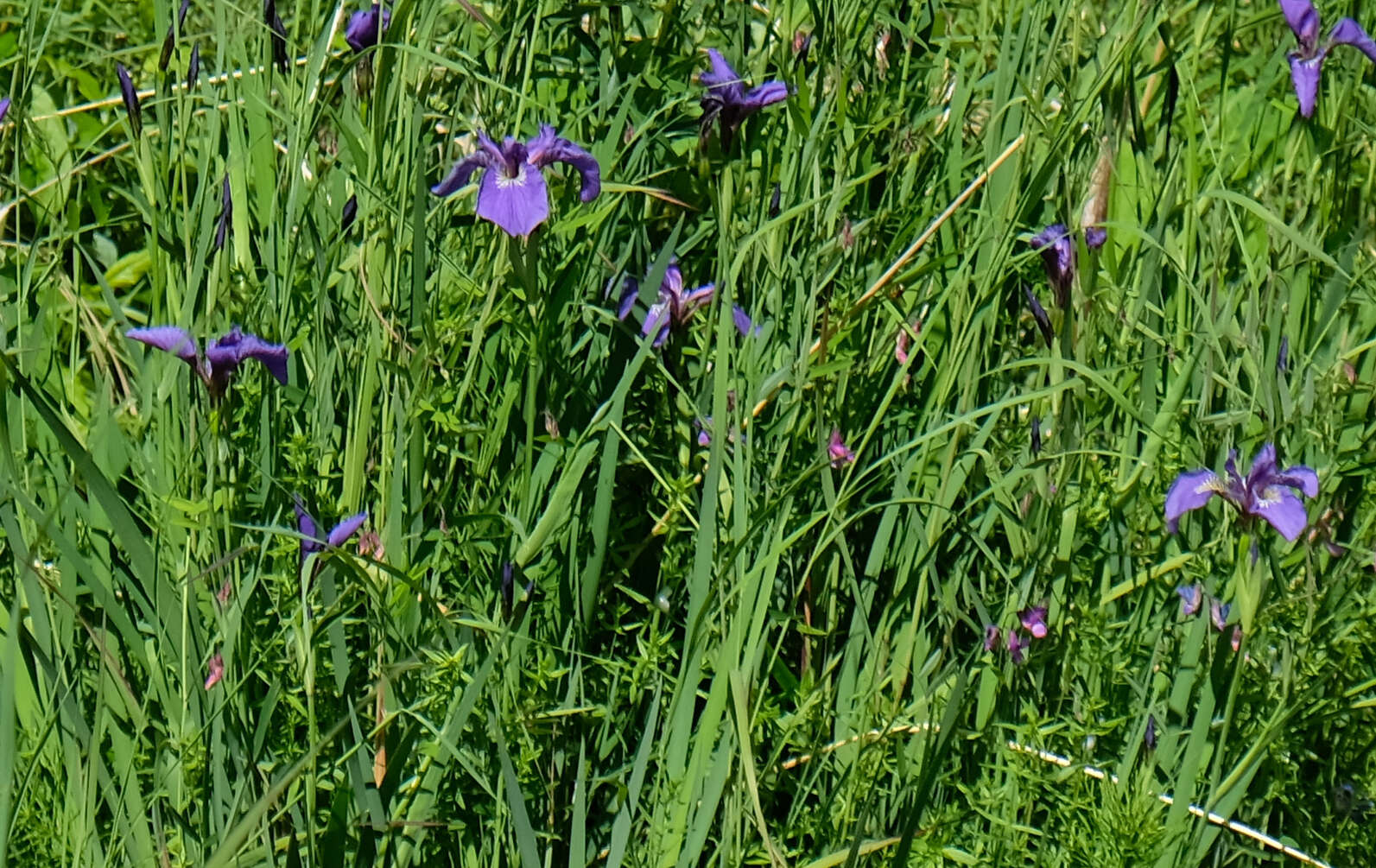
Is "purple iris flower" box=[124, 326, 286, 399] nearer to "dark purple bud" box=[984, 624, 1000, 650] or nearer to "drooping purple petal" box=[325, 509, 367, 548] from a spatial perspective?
"drooping purple petal" box=[325, 509, 367, 548]

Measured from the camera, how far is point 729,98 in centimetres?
172

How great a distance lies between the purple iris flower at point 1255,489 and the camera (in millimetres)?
1422

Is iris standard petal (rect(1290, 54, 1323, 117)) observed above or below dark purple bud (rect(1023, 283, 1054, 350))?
above

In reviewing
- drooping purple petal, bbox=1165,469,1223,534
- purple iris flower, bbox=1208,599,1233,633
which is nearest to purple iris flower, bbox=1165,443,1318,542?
drooping purple petal, bbox=1165,469,1223,534

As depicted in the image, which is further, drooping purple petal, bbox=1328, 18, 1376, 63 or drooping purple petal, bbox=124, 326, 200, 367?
drooping purple petal, bbox=1328, 18, 1376, 63

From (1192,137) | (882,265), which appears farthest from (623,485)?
(1192,137)

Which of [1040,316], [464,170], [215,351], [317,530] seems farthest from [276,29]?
[1040,316]

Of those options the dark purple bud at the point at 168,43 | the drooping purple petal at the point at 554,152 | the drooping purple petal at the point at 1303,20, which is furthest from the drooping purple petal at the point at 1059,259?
the dark purple bud at the point at 168,43

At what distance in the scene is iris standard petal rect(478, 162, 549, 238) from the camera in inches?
57.3

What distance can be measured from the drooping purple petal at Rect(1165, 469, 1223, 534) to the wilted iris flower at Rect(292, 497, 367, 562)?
820 millimetres

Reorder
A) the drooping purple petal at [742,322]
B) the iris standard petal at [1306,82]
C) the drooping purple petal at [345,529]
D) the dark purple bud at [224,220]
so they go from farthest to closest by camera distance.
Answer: the iris standard petal at [1306,82], the drooping purple petal at [742,322], the dark purple bud at [224,220], the drooping purple petal at [345,529]

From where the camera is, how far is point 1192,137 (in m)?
2.04

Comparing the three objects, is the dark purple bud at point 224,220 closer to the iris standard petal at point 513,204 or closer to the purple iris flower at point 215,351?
the purple iris flower at point 215,351

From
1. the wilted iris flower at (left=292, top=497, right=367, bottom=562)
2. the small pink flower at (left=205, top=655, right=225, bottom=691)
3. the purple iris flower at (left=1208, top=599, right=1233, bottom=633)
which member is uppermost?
the wilted iris flower at (left=292, top=497, right=367, bottom=562)
